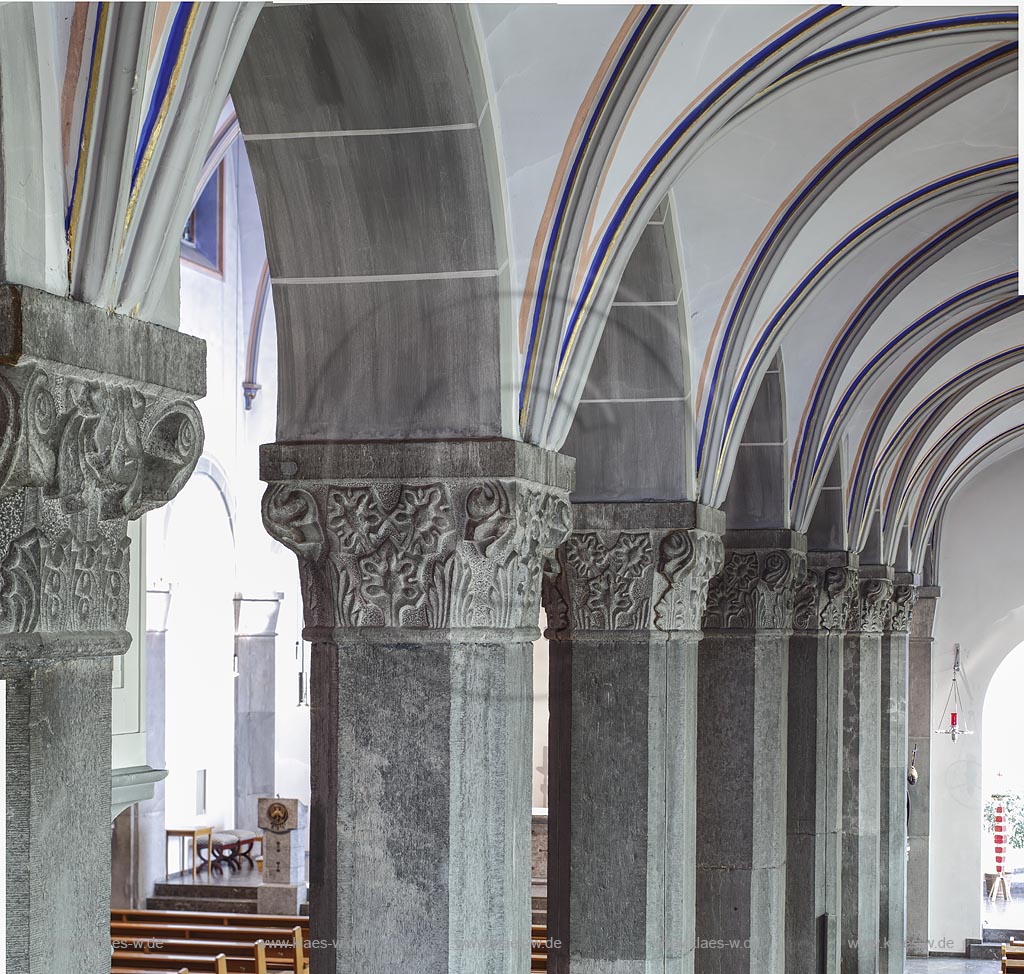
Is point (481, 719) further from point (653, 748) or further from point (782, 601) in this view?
point (782, 601)

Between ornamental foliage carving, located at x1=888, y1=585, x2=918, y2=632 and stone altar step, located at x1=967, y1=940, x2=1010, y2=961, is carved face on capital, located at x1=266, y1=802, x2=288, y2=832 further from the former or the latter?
stone altar step, located at x1=967, y1=940, x2=1010, y2=961

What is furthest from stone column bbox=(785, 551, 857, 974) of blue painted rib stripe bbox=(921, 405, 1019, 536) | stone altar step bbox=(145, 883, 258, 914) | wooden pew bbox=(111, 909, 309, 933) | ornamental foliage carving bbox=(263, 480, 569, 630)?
stone altar step bbox=(145, 883, 258, 914)

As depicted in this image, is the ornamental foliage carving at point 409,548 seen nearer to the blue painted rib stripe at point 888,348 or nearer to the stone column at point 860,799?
the blue painted rib stripe at point 888,348

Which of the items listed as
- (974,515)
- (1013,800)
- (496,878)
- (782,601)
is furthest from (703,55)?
(1013,800)

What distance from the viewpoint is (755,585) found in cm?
907

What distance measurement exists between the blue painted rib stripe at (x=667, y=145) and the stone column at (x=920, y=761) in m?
16.1

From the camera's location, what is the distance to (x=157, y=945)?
10.9 metres

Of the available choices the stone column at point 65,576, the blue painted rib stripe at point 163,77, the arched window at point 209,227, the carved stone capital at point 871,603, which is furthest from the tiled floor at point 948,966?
the blue painted rib stripe at point 163,77

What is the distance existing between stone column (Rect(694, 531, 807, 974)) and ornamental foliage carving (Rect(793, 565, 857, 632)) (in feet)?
7.18

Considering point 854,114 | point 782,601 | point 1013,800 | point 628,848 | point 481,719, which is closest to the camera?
point 481,719

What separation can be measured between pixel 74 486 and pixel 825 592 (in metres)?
9.20

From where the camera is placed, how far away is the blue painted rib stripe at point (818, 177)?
7.26m

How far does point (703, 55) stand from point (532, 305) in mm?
1138

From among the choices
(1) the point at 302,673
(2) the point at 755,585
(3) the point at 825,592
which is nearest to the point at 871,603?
(3) the point at 825,592
